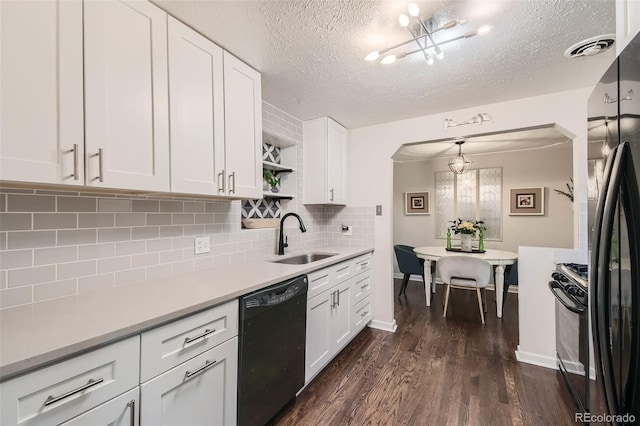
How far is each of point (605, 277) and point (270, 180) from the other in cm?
232

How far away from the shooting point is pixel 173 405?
1079mm

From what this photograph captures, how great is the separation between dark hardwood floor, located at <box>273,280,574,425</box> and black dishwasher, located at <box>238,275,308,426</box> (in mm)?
236

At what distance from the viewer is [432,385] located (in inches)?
79.3

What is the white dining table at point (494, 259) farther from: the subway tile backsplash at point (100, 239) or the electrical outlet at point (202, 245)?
the electrical outlet at point (202, 245)

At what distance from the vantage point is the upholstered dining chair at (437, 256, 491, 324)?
324 cm

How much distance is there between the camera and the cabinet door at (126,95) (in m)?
1.10

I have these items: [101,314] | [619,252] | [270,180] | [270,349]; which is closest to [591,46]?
[619,252]

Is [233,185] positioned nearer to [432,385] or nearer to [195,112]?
[195,112]

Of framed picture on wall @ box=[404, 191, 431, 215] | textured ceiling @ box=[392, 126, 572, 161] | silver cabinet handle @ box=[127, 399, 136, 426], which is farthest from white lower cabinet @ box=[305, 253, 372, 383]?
framed picture on wall @ box=[404, 191, 431, 215]

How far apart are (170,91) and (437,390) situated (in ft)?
8.23

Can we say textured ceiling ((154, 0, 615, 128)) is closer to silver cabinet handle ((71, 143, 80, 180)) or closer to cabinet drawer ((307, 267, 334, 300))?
silver cabinet handle ((71, 143, 80, 180))

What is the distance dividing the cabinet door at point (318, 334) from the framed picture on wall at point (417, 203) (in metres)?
3.53

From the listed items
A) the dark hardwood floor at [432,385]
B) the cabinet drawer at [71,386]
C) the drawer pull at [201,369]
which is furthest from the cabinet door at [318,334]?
the cabinet drawer at [71,386]

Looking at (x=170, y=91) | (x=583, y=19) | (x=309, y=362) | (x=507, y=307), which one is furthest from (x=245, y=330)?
(x=507, y=307)
